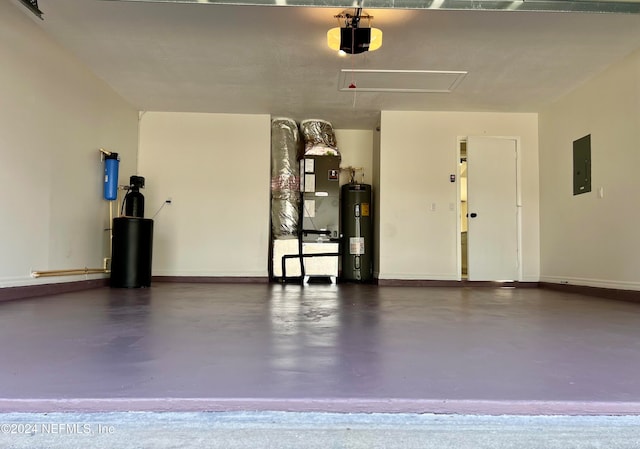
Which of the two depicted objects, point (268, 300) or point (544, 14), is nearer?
point (544, 14)

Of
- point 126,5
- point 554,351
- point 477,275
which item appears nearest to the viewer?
point 554,351

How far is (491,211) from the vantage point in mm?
6801

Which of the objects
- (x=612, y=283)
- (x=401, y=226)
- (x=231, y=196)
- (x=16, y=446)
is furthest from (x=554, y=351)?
(x=231, y=196)

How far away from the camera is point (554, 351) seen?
2059 millimetres

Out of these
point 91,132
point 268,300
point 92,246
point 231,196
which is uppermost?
point 91,132

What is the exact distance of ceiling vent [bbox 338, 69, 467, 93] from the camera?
5309 millimetres

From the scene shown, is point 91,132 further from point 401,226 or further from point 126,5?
point 401,226

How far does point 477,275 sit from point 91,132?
18.7ft

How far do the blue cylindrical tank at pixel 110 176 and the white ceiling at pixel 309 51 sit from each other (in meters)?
1.02

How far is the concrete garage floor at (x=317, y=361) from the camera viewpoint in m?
1.35

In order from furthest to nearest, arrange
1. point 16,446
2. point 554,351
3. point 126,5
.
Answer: point 126,5 → point 554,351 → point 16,446

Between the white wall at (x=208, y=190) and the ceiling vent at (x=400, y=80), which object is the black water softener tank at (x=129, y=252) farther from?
the ceiling vent at (x=400, y=80)

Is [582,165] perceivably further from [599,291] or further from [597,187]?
[599,291]

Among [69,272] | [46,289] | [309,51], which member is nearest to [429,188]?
[309,51]
